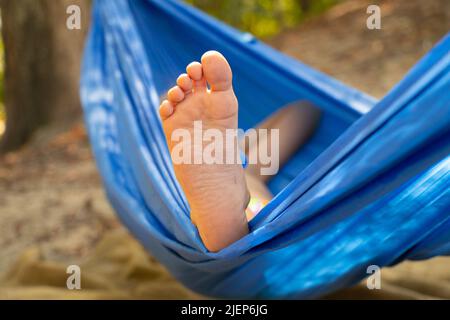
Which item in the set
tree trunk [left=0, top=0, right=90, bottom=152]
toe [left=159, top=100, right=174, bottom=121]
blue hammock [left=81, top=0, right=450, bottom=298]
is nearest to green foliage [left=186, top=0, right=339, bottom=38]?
tree trunk [left=0, top=0, right=90, bottom=152]

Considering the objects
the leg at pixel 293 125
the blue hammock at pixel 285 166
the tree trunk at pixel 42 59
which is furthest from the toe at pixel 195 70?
the tree trunk at pixel 42 59

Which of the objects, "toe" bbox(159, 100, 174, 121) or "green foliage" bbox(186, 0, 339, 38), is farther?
"green foliage" bbox(186, 0, 339, 38)

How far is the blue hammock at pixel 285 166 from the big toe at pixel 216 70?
21 cm

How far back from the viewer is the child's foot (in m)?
1.06

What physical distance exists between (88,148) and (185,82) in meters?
2.03

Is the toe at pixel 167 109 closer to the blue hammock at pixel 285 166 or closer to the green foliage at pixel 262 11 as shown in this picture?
the blue hammock at pixel 285 166

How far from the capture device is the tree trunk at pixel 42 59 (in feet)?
10.5

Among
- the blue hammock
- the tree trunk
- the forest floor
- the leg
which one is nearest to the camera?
the blue hammock

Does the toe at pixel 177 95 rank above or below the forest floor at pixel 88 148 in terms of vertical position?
below

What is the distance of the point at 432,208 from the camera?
1080mm

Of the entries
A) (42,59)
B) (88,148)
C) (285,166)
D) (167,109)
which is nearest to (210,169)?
(167,109)

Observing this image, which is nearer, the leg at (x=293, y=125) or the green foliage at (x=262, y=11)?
the leg at (x=293, y=125)

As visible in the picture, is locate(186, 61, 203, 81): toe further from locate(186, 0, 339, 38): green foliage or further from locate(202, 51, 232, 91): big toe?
locate(186, 0, 339, 38): green foliage

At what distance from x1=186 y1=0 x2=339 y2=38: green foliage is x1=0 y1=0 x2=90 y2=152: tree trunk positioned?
1859 mm
